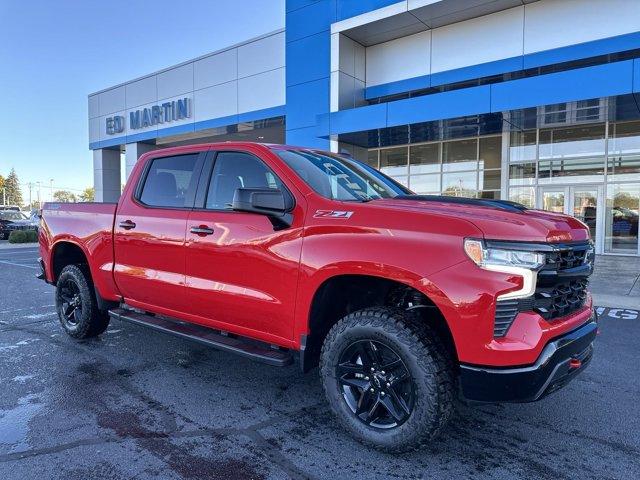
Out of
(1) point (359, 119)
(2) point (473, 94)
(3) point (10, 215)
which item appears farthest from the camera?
(3) point (10, 215)

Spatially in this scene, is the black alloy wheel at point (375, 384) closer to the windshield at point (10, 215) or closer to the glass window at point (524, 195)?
the glass window at point (524, 195)

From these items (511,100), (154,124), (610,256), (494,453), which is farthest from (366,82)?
(494,453)

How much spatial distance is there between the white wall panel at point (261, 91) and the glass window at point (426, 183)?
6.07 metres

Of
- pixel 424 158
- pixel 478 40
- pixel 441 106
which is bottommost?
pixel 424 158

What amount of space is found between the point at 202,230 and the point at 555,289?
2.56 m

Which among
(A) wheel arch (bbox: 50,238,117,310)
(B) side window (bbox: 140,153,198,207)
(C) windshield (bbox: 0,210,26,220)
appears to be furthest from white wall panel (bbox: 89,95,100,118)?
(B) side window (bbox: 140,153,198,207)

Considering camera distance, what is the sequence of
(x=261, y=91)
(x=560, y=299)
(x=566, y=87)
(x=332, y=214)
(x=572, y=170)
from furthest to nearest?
1. (x=261, y=91)
2. (x=572, y=170)
3. (x=566, y=87)
4. (x=332, y=214)
5. (x=560, y=299)

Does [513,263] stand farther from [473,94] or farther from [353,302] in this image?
[473,94]

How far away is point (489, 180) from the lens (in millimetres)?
17594

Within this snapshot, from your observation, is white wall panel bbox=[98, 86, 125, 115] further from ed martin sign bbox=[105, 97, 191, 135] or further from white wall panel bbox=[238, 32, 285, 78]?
white wall panel bbox=[238, 32, 285, 78]

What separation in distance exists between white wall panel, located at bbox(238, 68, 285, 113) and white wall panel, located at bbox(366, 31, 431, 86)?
362cm

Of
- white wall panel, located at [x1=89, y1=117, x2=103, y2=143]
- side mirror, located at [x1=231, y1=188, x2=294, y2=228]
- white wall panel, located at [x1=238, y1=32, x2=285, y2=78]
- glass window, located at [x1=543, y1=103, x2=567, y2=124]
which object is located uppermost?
white wall panel, located at [x1=238, y1=32, x2=285, y2=78]

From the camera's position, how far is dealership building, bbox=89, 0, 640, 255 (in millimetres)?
13117

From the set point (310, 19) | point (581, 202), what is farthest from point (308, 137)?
point (581, 202)
